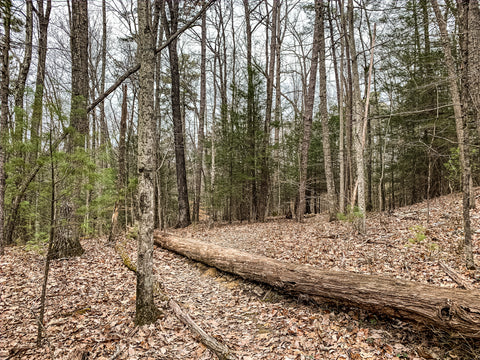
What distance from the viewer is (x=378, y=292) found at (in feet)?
12.1

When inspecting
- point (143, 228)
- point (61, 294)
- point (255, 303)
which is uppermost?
point (143, 228)

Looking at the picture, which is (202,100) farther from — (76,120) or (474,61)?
(474,61)

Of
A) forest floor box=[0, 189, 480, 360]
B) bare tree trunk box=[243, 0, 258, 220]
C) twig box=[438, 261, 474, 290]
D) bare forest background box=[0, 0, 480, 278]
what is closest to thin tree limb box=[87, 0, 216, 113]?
bare forest background box=[0, 0, 480, 278]

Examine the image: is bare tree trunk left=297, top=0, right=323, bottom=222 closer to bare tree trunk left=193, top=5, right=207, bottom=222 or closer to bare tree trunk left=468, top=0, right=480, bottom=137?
bare tree trunk left=193, top=5, right=207, bottom=222

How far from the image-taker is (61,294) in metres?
4.77

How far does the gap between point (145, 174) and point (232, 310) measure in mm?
3092

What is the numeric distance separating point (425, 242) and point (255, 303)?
4.46m

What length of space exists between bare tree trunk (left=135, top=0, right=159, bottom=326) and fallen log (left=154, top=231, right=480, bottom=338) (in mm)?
2310

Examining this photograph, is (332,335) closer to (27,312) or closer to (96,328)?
(96,328)

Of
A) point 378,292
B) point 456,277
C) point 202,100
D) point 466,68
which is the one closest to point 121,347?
point 378,292

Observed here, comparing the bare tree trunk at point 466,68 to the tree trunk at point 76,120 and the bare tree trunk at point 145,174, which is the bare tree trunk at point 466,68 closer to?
the bare tree trunk at point 145,174

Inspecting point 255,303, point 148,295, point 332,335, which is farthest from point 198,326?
point 332,335

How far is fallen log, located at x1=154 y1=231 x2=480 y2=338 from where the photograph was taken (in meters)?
2.98

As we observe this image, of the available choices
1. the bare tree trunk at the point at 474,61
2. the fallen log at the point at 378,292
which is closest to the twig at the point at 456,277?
the fallen log at the point at 378,292
